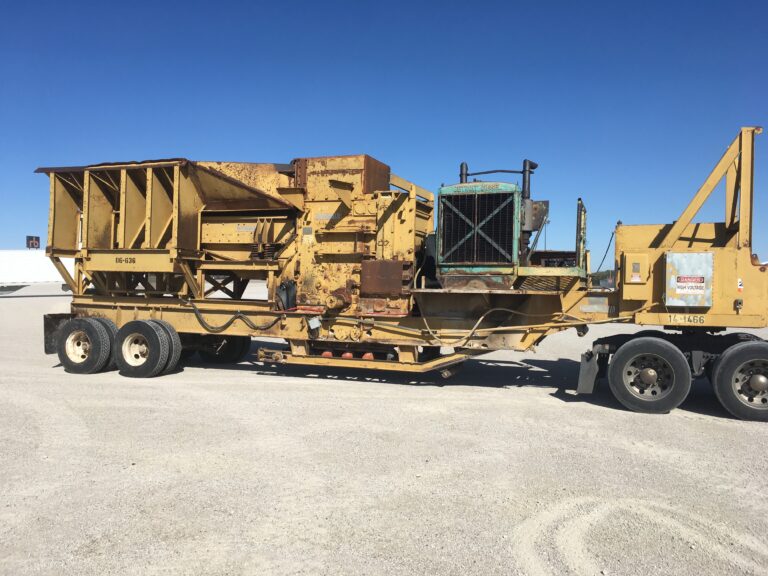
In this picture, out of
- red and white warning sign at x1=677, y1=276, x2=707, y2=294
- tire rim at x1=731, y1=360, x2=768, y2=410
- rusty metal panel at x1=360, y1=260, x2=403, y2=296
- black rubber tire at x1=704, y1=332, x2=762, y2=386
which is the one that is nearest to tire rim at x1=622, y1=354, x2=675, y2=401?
black rubber tire at x1=704, y1=332, x2=762, y2=386

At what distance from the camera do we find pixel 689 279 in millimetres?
7676

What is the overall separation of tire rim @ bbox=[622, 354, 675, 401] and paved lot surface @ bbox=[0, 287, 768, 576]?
40cm

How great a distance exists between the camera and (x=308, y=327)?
31.5 ft

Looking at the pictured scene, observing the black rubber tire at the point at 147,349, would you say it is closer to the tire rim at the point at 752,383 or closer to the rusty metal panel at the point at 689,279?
the rusty metal panel at the point at 689,279

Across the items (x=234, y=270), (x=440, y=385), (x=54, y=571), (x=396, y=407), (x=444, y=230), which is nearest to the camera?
(x=54, y=571)

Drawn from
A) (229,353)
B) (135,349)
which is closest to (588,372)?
(229,353)

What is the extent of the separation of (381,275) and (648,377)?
430 cm

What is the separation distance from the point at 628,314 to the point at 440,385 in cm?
322

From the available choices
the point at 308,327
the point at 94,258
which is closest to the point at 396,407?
the point at 308,327

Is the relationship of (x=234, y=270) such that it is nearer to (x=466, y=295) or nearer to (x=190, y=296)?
(x=190, y=296)

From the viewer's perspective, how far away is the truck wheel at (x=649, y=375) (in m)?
7.36

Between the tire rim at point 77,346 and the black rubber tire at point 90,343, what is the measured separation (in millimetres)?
19

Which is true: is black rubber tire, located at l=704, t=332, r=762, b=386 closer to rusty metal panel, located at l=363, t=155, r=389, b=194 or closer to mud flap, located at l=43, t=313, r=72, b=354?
rusty metal panel, located at l=363, t=155, r=389, b=194

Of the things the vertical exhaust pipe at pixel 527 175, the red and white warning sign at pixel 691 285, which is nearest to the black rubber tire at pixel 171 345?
the vertical exhaust pipe at pixel 527 175
